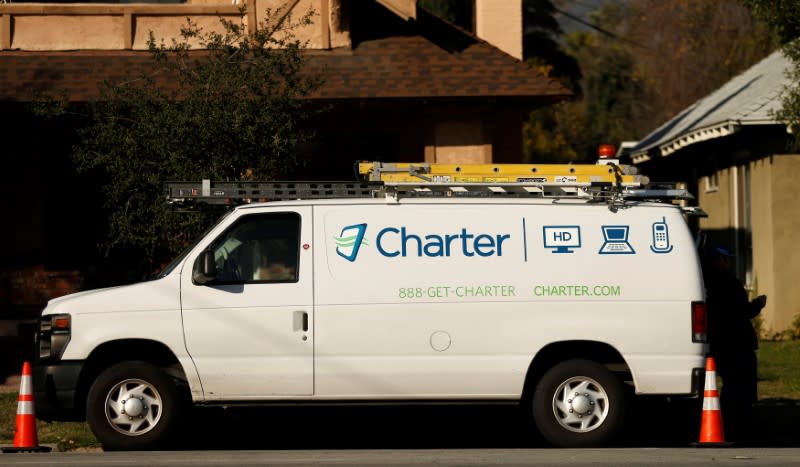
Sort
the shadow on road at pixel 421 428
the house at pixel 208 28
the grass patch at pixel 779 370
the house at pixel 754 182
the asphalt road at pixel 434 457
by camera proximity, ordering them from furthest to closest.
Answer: the house at pixel 754 182 < the house at pixel 208 28 < the grass patch at pixel 779 370 < the shadow on road at pixel 421 428 < the asphalt road at pixel 434 457

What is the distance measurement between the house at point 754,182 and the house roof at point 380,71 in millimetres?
3659

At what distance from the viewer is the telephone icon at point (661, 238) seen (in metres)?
10.2

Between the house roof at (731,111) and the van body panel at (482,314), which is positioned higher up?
the house roof at (731,111)

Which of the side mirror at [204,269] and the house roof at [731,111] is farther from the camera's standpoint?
the house roof at [731,111]

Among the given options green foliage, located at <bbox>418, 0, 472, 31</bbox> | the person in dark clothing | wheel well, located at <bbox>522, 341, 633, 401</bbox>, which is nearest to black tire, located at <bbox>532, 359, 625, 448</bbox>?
wheel well, located at <bbox>522, 341, 633, 401</bbox>

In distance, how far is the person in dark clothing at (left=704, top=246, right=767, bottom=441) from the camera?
11453 mm

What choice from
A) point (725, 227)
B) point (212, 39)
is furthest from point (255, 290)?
point (725, 227)

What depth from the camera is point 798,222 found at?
63.0ft

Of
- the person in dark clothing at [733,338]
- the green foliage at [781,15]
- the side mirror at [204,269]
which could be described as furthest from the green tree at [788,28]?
the side mirror at [204,269]

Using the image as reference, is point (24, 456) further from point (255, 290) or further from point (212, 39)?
point (212, 39)

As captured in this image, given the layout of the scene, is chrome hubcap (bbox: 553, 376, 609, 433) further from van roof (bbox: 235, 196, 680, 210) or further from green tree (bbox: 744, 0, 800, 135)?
green tree (bbox: 744, 0, 800, 135)

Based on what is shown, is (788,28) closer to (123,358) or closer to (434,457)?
(434,457)

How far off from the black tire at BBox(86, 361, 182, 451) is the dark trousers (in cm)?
504

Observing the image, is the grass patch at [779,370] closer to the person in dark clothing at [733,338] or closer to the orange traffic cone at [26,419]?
the person in dark clothing at [733,338]
